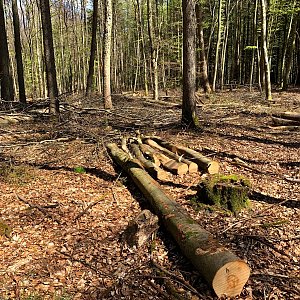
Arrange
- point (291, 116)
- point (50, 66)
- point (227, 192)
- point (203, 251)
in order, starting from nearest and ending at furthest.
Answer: point (203, 251), point (227, 192), point (291, 116), point (50, 66)

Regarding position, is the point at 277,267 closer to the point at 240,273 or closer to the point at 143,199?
the point at 240,273

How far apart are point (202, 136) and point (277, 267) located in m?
6.08

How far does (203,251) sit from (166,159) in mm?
4001

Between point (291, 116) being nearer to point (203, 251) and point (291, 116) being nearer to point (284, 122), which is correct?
point (284, 122)

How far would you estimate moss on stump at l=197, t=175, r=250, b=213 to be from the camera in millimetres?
5109

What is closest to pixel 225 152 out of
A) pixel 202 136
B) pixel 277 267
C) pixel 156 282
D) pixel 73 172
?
pixel 202 136

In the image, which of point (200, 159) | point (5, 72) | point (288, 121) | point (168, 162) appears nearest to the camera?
point (200, 159)

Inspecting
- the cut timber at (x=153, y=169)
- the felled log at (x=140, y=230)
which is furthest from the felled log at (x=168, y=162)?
the felled log at (x=140, y=230)

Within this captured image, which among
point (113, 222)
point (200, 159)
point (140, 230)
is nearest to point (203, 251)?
point (140, 230)

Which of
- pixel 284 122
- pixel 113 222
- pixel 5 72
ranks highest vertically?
pixel 5 72

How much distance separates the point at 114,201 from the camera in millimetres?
5980

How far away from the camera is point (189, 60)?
9.59m

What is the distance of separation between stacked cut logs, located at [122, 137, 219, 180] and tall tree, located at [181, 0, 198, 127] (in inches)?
67.7

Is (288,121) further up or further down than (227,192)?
further up
